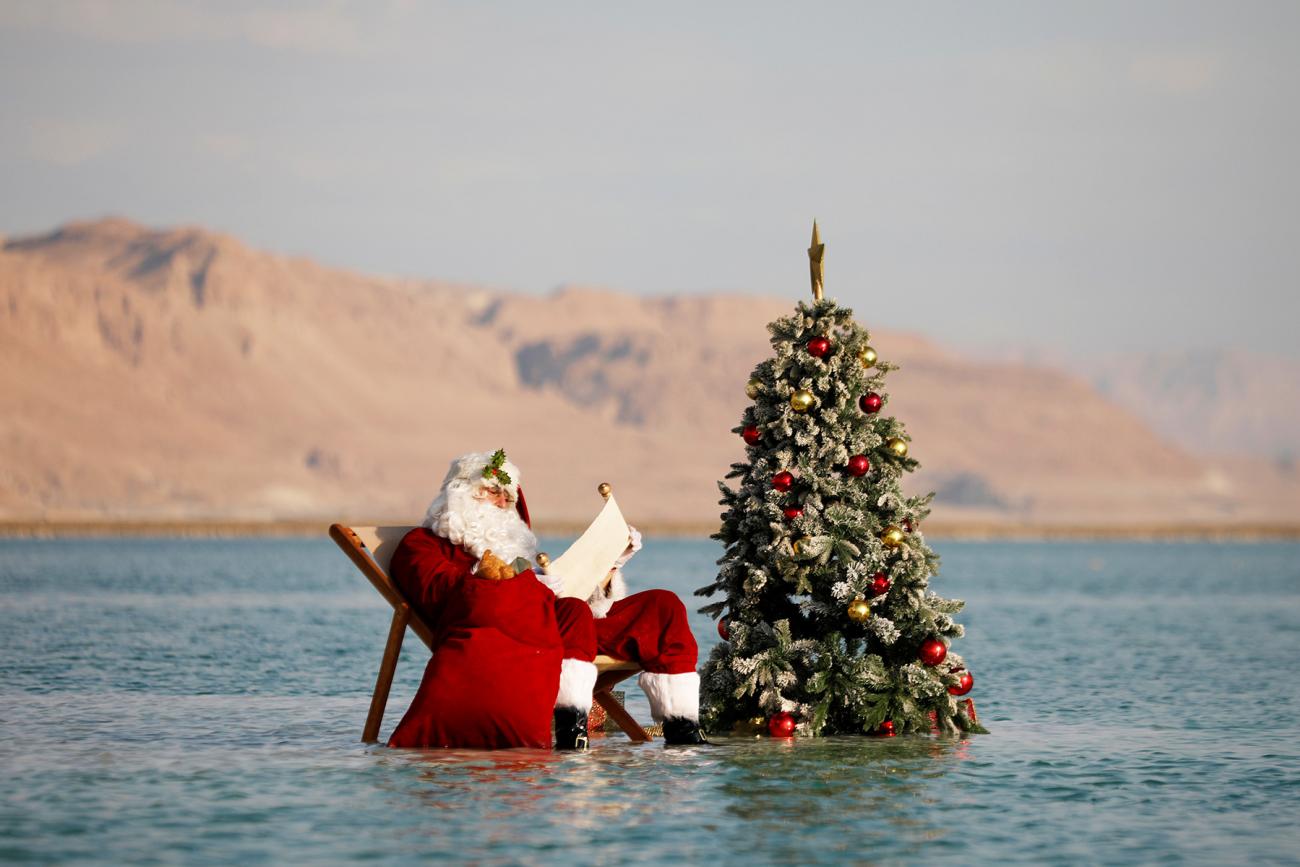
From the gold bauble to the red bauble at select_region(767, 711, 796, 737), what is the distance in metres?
0.74

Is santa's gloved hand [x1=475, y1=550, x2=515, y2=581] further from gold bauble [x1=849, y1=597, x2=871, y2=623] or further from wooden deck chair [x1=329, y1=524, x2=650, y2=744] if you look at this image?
gold bauble [x1=849, y1=597, x2=871, y2=623]

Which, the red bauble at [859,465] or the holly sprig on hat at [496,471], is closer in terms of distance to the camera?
the holly sprig on hat at [496,471]

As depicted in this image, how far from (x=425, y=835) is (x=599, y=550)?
10.9 ft

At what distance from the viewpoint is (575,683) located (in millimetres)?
10242

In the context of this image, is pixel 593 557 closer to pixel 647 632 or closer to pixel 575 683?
pixel 647 632

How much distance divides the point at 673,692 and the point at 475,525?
1.51m

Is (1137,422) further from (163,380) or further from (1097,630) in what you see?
(1097,630)

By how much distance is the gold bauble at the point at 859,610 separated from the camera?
11.0m

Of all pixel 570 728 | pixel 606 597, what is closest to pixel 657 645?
pixel 606 597

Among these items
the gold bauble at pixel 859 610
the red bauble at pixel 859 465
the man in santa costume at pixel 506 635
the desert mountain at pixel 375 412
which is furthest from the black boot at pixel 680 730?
the desert mountain at pixel 375 412

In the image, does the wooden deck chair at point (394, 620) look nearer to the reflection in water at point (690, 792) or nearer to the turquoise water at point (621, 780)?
the turquoise water at point (621, 780)

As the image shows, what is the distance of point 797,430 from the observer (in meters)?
11.2

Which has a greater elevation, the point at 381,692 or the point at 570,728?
the point at 381,692

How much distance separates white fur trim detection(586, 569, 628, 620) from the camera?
10.9m
